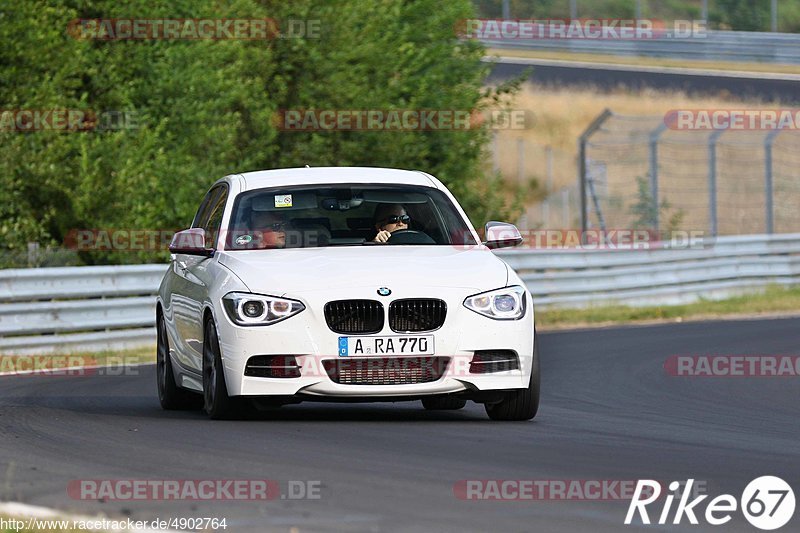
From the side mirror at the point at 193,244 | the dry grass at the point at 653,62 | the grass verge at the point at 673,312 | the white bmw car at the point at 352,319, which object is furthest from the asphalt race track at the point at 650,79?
the white bmw car at the point at 352,319

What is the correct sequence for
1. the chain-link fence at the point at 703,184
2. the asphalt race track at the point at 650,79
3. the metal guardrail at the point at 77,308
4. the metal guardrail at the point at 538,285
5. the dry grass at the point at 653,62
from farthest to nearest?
the dry grass at the point at 653,62
the asphalt race track at the point at 650,79
the chain-link fence at the point at 703,184
the metal guardrail at the point at 538,285
the metal guardrail at the point at 77,308

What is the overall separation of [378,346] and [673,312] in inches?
617

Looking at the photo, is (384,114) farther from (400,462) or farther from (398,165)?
(400,462)

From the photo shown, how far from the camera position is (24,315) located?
1850 centimetres

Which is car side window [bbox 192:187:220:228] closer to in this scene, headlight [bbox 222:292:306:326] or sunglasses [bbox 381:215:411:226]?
sunglasses [bbox 381:215:411:226]

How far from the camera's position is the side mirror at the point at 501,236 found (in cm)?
1080

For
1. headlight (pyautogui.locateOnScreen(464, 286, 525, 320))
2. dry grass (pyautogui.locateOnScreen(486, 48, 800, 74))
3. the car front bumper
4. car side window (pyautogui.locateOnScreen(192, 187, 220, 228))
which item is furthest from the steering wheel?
dry grass (pyautogui.locateOnScreen(486, 48, 800, 74))

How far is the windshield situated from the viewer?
10797mm

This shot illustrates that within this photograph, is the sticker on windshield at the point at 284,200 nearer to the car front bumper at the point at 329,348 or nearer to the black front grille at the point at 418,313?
the car front bumper at the point at 329,348

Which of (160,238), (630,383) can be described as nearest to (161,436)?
(630,383)

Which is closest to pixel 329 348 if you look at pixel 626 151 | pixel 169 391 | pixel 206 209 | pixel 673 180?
pixel 169 391

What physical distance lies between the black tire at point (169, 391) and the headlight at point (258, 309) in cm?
198

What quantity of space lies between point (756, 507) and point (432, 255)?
3960 millimetres

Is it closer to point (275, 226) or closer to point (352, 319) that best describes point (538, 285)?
point (275, 226)
